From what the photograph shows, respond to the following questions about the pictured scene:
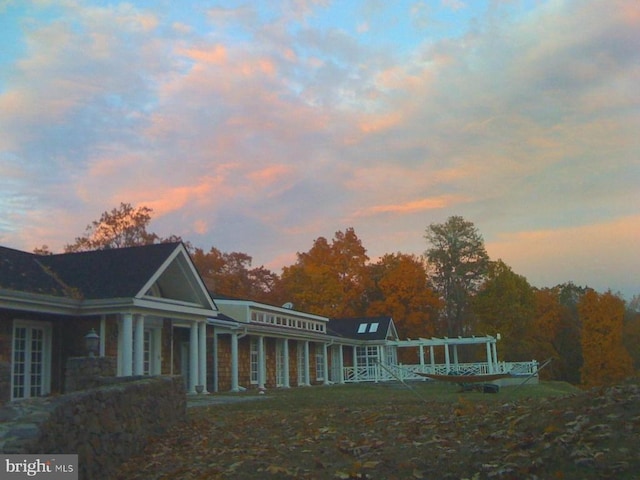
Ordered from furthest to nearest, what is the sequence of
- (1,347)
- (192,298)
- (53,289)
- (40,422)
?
(192,298)
(53,289)
(1,347)
(40,422)

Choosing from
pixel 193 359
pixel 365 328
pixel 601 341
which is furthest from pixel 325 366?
pixel 601 341

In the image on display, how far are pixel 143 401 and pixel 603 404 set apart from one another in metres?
6.20

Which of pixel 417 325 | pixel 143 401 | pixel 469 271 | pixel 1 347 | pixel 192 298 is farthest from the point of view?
pixel 469 271

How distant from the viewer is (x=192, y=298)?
2158cm

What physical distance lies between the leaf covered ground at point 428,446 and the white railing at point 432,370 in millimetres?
26166

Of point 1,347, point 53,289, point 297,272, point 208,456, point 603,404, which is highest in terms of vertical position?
point 297,272

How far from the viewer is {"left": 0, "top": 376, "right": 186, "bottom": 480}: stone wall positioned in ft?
22.5

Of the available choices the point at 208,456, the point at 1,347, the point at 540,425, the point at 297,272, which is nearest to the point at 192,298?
Answer: the point at 1,347

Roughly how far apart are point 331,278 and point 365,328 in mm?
9785

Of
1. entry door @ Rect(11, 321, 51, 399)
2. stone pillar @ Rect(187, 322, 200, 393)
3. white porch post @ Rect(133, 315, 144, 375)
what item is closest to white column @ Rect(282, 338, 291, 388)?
stone pillar @ Rect(187, 322, 200, 393)

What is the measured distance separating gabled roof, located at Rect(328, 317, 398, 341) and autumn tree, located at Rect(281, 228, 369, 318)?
261 inches

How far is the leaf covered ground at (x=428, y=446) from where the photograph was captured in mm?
5980

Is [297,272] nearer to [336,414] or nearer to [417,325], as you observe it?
[417,325]

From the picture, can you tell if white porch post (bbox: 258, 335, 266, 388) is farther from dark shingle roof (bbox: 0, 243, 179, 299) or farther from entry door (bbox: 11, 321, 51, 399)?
entry door (bbox: 11, 321, 51, 399)
